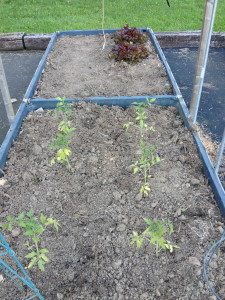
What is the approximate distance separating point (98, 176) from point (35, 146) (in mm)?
767

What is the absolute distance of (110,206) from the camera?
2.54 m

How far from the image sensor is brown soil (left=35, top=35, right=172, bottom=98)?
3994 mm

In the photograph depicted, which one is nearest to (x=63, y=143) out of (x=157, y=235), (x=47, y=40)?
(x=157, y=235)

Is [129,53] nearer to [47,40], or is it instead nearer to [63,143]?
[47,40]

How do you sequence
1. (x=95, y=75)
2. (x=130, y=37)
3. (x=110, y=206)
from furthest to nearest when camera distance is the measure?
(x=130, y=37)
(x=95, y=75)
(x=110, y=206)

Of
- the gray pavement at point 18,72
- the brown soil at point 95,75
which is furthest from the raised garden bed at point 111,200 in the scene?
the gray pavement at point 18,72

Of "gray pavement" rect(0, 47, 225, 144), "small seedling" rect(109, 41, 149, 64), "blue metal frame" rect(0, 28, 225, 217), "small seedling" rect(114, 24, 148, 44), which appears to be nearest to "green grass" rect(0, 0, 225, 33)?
"gray pavement" rect(0, 47, 225, 144)

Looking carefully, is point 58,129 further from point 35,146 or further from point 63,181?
point 63,181

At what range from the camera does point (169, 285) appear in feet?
6.61

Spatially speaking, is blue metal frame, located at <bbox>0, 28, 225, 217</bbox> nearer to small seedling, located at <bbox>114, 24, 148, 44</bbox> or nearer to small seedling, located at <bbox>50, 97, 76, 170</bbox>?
small seedling, located at <bbox>50, 97, 76, 170</bbox>

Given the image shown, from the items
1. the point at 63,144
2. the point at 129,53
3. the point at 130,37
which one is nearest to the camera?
the point at 63,144

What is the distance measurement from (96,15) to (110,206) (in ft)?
17.8

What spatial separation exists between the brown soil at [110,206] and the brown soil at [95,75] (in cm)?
52

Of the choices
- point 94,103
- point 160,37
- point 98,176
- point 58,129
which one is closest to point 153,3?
point 160,37
